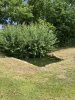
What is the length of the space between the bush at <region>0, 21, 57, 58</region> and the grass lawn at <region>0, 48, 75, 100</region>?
3.16 meters

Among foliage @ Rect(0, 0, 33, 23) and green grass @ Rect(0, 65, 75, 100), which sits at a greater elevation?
green grass @ Rect(0, 65, 75, 100)

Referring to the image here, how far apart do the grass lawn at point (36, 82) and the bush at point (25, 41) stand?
10.4 ft

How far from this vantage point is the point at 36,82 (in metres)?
10.9

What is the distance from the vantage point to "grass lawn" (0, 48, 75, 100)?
950 centimetres

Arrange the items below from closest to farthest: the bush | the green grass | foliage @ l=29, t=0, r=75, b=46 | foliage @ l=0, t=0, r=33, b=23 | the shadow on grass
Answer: the green grass
the shadow on grass
the bush
foliage @ l=29, t=0, r=75, b=46
foliage @ l=0, t=0, r=33, b=23

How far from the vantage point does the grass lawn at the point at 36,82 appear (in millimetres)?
9500

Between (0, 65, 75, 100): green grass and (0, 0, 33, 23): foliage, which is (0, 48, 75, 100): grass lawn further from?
(0, 0, 33, 23): foliage

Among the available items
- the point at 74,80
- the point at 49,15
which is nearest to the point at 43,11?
the point at 49,15

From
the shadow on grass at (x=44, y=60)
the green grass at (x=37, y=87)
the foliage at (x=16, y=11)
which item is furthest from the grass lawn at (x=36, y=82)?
the foliage at (x=16, y=11)

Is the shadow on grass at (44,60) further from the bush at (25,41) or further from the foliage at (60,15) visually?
the foliage at (60,15)

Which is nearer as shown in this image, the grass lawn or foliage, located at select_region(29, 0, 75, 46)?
the grass lawn

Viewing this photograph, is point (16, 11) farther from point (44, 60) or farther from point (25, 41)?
point (44, 60)

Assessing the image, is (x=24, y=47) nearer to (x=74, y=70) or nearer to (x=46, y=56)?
(x=46, y=56)

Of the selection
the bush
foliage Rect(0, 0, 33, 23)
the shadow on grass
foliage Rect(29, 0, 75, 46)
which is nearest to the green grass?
the shadow on grass
